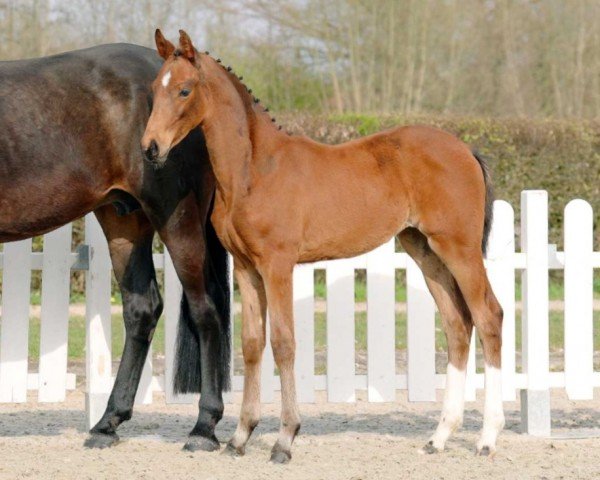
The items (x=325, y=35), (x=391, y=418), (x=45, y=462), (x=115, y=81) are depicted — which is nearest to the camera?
(x=45, y=462)

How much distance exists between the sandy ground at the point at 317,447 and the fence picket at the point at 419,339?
9.5 inches

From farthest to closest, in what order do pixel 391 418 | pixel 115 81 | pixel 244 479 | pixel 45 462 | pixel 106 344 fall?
1. pixel 391 418
2. pixel 106 344
3. pixel 115 81
4. pixel 45 462
5. pixel 244 479

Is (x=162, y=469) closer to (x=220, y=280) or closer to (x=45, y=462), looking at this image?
(x=45, y=462)

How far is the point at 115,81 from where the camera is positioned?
18.1ft

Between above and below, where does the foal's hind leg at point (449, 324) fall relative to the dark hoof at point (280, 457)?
above

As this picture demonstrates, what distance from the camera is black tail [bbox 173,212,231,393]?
5609 mm

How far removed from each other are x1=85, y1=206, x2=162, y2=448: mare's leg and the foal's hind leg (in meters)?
1.39

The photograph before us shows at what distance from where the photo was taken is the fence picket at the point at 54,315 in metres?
6.25

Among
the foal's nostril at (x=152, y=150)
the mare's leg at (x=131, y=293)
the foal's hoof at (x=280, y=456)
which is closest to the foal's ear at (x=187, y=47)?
the foal's nostril at (x=152, y=150)

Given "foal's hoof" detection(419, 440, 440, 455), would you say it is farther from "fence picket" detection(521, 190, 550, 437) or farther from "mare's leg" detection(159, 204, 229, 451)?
"mare's leg" detection(159, 204, 229, 451)

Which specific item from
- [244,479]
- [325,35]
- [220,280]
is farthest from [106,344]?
[325,35]

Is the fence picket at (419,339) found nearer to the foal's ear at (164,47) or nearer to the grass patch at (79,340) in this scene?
the foal's ear at (164,47)

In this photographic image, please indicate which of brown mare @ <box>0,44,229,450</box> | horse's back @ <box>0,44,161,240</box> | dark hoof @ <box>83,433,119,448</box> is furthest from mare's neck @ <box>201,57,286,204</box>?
dark hoof @ <box>83,433,119,448</box>

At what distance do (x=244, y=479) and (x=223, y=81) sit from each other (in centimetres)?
183
